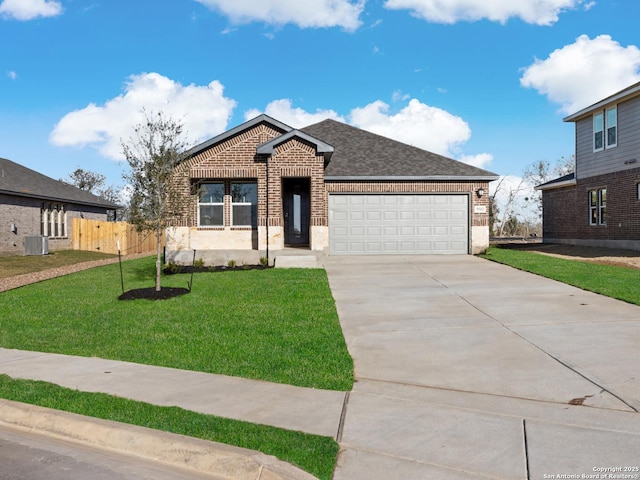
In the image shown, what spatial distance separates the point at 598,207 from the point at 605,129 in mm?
3716

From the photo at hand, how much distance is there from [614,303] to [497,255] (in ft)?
33.7

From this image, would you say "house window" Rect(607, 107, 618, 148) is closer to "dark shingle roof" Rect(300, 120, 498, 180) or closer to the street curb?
"dark shingle roof" Rect(300, 120, 498, 180)

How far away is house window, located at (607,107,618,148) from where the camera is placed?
930 inches

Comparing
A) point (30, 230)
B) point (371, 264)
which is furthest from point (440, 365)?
point (30, 230)

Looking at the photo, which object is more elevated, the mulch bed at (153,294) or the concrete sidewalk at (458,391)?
the mulch bed at (153,294)

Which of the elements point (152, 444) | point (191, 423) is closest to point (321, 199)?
point (191, 423)

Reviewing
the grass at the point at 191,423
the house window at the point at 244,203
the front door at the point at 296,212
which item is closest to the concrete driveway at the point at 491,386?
the grass at the point at 191,423

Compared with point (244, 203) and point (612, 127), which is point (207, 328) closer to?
point (244, 203)

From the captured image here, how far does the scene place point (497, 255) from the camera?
2073cm

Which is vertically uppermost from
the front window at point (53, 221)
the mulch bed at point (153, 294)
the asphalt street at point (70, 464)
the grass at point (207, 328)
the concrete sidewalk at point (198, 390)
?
the front window at point (53, 221)

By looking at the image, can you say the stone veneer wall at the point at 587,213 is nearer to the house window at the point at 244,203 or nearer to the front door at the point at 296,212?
the front door at the point at 296,212

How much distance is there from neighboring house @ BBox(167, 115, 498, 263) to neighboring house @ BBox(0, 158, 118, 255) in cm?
1229

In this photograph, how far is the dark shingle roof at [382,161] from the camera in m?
21.5

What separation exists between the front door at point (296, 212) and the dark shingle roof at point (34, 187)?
13.9 meters
